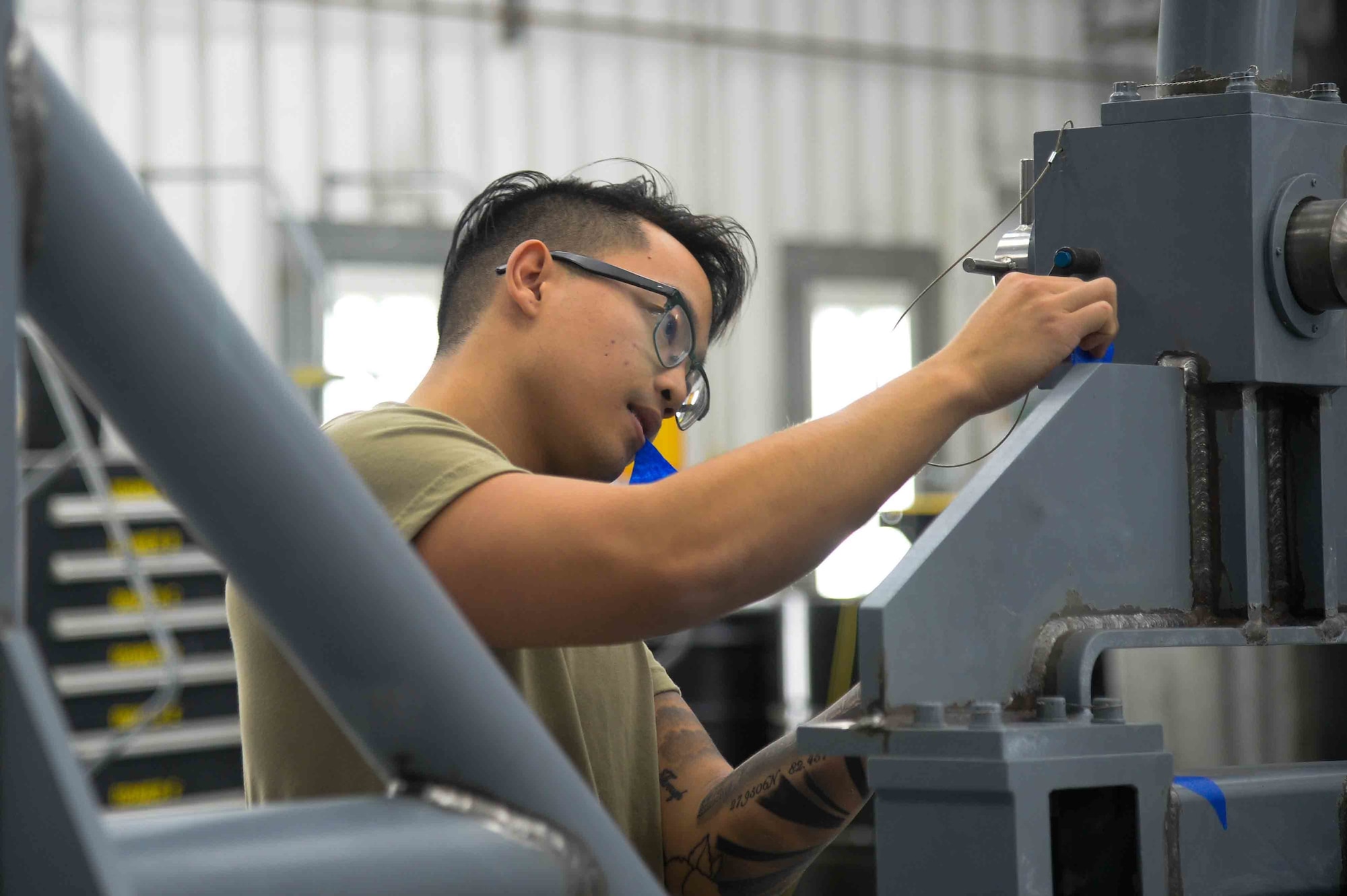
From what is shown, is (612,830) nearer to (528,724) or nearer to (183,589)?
(528,724)

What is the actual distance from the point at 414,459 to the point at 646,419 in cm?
35

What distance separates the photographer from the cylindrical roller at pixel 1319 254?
0.95 meters

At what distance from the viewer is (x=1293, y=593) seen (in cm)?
100

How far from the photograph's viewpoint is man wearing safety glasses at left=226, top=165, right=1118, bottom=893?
0.96 meters

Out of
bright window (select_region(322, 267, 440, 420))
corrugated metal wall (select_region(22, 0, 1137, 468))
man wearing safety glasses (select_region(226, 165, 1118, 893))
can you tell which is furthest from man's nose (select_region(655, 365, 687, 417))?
corrugated metal wall (select_region(22, 0, 1137, 468))

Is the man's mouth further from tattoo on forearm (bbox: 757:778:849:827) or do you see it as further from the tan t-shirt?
tattoo on forearm (bbox: 757:778:849:827)

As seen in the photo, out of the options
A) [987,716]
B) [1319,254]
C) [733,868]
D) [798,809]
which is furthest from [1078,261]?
[733,868]

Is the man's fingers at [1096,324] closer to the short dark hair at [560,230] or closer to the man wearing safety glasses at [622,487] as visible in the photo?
the man wearing safety glasses at [622,487]

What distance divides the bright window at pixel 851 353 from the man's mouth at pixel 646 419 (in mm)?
4511

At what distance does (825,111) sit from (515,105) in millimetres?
1396

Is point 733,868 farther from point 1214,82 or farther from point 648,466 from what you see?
point 1214,82

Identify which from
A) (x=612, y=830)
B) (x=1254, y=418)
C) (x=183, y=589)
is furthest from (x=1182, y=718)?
(x=612, y=830)

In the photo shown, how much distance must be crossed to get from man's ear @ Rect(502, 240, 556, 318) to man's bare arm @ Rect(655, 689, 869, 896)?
1.52 ft

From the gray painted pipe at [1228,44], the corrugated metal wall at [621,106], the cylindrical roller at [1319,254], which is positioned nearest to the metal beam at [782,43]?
the corrugated metal wall at [621,106]
